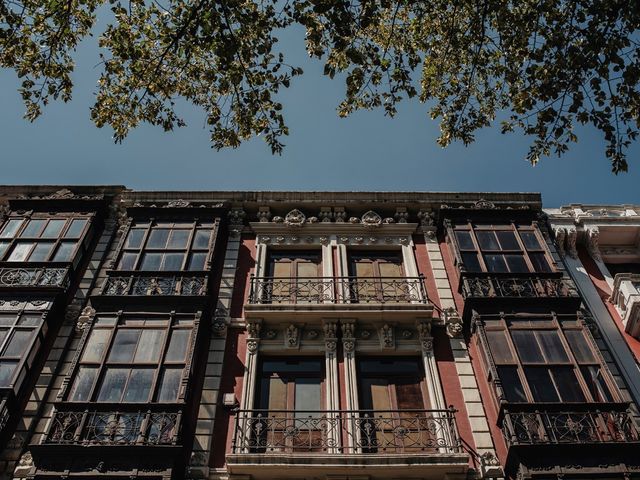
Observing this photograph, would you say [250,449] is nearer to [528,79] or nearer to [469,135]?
[469,135]

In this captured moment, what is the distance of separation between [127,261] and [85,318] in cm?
214

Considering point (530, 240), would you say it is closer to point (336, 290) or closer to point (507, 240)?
point (507, 240)

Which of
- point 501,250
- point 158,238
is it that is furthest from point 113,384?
point 501,250

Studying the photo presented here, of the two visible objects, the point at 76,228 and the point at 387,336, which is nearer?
the point at 387,336

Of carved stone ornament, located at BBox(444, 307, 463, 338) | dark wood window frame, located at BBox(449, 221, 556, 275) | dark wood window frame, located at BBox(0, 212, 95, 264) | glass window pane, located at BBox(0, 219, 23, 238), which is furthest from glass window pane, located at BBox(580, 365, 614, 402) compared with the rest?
glass window pane, located at BBox(0, 219, 23, 238)

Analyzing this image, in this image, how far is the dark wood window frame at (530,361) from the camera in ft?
42.1

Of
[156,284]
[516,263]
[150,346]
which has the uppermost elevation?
[516,263]

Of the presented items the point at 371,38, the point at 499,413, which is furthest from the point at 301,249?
the point at 499,413

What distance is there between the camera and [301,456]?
457 inches

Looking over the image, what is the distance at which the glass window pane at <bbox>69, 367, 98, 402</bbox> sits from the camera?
12570mm

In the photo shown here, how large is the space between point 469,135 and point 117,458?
10.2m

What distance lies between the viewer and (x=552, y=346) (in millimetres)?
14023

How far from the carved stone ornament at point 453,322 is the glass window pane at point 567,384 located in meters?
2.51

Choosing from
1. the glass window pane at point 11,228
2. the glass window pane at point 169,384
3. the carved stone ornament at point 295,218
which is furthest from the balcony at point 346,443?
the glass window pane at point 11,228
